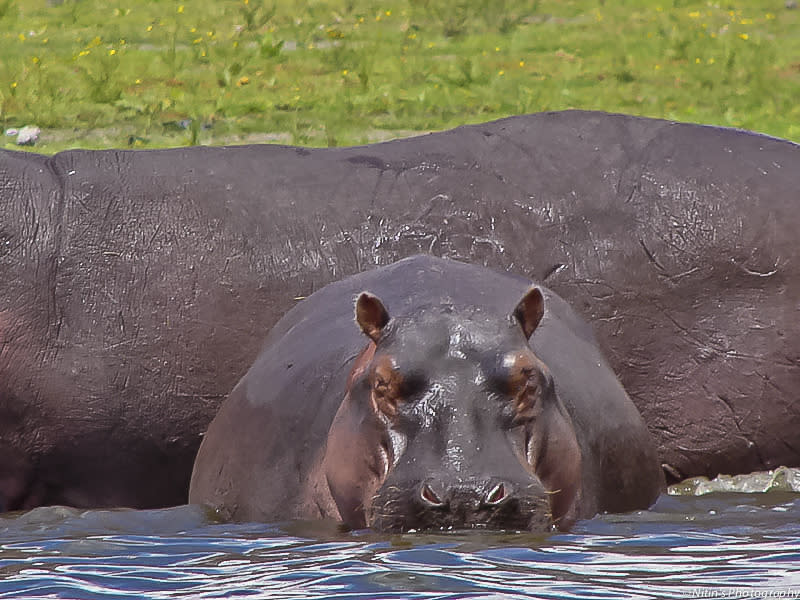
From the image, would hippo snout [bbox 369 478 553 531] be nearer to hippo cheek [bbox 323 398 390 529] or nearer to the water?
the water

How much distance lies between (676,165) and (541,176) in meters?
0.52

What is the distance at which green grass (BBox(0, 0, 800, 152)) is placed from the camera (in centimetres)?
1193

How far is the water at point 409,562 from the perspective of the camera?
5125 mm

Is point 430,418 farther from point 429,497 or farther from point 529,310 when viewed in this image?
point 529,310

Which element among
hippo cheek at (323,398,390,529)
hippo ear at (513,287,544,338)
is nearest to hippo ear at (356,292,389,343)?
hippo cheek at (323,398,390,529)

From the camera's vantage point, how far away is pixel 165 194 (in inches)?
295

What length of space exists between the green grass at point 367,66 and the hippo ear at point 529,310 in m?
5.40

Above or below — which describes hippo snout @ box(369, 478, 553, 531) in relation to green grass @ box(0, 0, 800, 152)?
below

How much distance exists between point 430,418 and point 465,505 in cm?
28

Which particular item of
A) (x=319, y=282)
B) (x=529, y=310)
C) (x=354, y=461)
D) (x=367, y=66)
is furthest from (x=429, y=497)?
(x=367, y=66)

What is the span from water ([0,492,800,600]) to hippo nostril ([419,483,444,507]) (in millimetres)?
102

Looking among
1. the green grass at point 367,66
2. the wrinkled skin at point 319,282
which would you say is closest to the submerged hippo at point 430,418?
the wrinkled skin at point 319,282

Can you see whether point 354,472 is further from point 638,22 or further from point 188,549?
point 638,22

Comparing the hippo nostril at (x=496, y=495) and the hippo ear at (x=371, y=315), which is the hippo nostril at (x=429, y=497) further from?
the hippo ear at (x=371, y=315)
